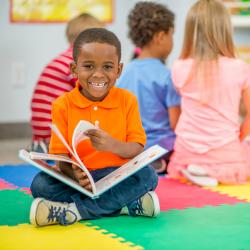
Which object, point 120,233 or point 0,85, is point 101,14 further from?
point 120,233

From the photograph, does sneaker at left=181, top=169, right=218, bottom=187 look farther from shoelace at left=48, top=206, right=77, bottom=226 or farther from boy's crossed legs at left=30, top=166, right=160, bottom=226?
shoelace at left=48, top=206, right=77, bottom=226

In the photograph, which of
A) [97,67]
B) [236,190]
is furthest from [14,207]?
[236,190]

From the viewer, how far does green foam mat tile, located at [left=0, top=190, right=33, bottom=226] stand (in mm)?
1450

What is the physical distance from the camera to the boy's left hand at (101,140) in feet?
4.65

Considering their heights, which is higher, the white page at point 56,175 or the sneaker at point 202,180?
the white page at point 56,175

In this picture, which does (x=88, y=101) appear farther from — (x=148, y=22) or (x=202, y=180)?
(x=148, y=22)

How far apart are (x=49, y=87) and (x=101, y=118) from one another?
99 cm

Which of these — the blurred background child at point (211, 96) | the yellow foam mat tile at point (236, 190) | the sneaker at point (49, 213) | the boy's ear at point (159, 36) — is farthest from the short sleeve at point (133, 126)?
the boy's ear at point (159, 36)

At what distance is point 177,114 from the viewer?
7.46 feet

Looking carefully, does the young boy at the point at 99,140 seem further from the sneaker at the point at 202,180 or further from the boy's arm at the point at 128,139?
the sneaker at the point at 202,180

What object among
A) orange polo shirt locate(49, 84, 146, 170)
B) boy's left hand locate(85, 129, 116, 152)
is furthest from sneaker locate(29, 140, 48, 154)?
boy's left hand locate(85, 129, 116, 152)

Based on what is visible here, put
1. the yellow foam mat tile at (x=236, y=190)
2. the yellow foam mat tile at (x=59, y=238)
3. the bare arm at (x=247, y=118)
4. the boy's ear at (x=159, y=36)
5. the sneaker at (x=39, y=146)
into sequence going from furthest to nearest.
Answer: the sneaker at (x=39, y=146), the boy's ear at (x=159, y=36), the bare arm at (x=247, y=118), the yellow foam mat tile at (x=236, y=190), the yellow foam mat tile at (x=59, y=238)

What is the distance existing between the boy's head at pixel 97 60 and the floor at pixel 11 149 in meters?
1.14

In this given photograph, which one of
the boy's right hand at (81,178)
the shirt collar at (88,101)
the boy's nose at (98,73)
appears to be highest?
the boy's nose at (98,73)
